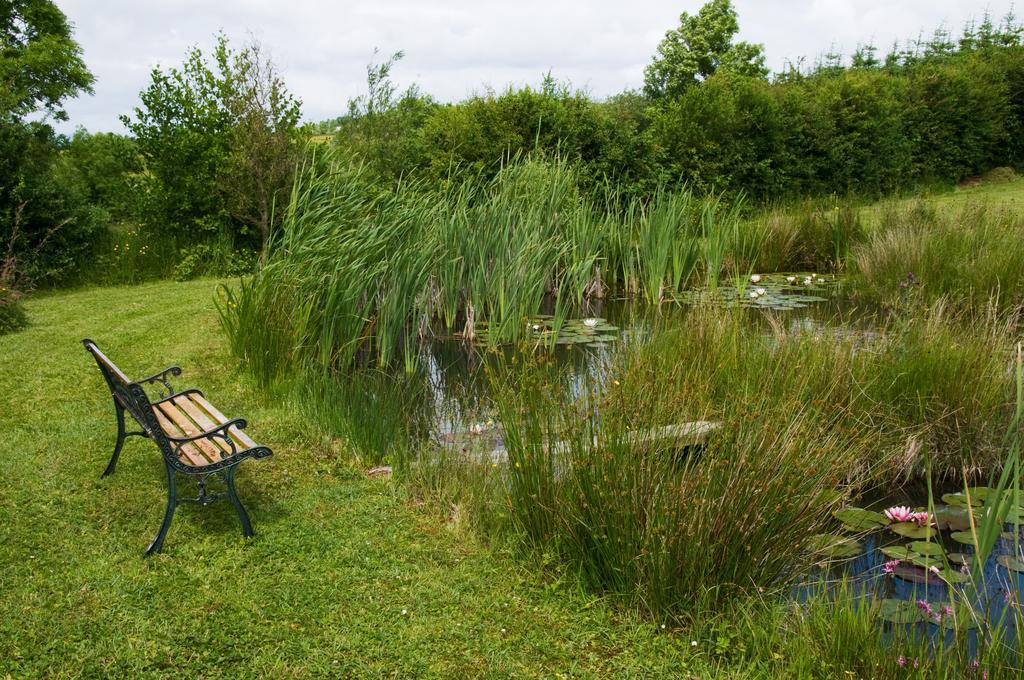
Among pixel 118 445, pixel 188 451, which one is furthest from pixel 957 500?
pixel 118 445

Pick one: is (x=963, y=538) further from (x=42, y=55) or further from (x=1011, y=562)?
(x=42, y=55)

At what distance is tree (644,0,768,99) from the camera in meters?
35.9

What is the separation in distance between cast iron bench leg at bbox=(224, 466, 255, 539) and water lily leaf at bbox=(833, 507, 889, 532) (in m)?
2.82

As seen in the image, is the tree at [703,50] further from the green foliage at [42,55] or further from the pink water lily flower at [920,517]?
the pink water lily flower at [920,517]

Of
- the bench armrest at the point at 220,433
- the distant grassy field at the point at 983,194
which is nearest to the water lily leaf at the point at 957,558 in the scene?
the bench armrest at the point at 220,433

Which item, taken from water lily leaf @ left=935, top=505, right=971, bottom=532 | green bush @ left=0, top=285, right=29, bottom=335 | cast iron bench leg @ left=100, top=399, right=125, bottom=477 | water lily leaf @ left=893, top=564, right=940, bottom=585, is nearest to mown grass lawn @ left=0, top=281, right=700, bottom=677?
Result: cast iron bench leg @ left=100, top=399, right=125, bottom=477

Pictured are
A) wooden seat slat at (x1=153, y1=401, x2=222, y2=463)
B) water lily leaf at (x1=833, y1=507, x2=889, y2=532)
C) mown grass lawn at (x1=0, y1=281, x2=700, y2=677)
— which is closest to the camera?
mown grass lawn at (x1=0, y1=281, x2=700, y2=677)

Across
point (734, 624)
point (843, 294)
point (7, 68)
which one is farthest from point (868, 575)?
point (7, 68)

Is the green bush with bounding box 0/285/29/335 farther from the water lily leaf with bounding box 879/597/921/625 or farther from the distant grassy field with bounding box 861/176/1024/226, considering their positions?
the distant grassy field with bounding box 861/176/1024/226

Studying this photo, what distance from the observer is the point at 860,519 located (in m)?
4.32

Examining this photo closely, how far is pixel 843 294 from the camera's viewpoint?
1026cm

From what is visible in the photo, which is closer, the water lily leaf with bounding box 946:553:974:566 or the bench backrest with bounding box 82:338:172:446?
the bench backrest with bounding box 82:338:172:446

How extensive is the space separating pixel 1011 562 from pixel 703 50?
35.5m

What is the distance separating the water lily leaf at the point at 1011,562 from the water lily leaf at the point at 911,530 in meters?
0.35
